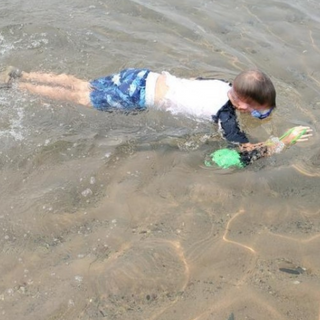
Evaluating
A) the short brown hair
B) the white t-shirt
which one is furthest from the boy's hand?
the white t-shirt

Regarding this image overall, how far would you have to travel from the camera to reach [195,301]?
106 inches

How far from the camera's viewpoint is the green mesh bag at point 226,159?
369 cm

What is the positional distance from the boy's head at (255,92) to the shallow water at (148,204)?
0.47 m

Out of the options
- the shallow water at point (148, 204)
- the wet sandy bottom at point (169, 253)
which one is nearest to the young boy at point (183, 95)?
the shallow water at point (148, 204)

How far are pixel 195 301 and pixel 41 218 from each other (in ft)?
4.19

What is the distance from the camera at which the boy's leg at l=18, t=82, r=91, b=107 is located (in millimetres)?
4281

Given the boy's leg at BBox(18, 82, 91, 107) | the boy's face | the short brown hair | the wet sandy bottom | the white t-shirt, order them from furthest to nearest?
the boy's leg at BBox(18, 82, 91, 107) → the white t-shirt → the boy's face → the short brown hair → the wet sandy bottom

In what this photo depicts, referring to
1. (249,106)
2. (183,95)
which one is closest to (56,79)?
(183,95)

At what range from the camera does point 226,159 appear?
12.1ft

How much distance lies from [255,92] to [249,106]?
0.16 meters

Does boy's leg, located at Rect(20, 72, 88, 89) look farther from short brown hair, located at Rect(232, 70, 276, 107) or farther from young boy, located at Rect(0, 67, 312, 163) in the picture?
short brown hair, located at Rect(232, 70, 276, 107)

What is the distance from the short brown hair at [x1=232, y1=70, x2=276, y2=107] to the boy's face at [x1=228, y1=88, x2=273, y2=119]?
0.15 ft

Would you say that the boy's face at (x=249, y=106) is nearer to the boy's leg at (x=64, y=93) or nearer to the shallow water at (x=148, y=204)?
the shallow water at (x=148, y=204)

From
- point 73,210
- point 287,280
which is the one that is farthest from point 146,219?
point 287,280
